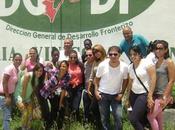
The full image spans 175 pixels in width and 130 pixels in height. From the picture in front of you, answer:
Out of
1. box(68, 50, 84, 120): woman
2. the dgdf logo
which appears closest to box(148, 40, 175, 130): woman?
box(68, 50, 84, 120): woman

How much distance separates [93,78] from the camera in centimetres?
979

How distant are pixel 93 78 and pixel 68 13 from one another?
2609 millimetres

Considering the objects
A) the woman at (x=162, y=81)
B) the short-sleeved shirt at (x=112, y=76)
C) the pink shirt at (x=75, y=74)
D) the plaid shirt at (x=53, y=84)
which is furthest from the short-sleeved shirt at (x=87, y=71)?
the woman at (x=162, y=81)

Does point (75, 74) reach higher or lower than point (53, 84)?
higher

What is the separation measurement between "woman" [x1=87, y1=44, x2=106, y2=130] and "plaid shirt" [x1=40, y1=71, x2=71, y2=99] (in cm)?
43

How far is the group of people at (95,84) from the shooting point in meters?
8.67

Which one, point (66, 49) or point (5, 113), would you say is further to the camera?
point (66, 49)

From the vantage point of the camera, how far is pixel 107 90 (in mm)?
9320

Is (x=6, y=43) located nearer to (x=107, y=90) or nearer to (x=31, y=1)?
(x=31, y=1)

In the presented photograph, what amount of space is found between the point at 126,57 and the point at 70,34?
151 centimetres

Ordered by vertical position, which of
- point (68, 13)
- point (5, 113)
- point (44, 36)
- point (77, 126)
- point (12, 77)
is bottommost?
point (77, 126)

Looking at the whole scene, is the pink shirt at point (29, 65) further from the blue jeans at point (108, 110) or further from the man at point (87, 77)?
the blue jeans at point (108, 110)

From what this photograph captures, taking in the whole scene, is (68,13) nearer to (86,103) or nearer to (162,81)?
(86,103)

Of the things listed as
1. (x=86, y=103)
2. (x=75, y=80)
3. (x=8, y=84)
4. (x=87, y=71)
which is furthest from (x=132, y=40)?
(x=8, y=84)
